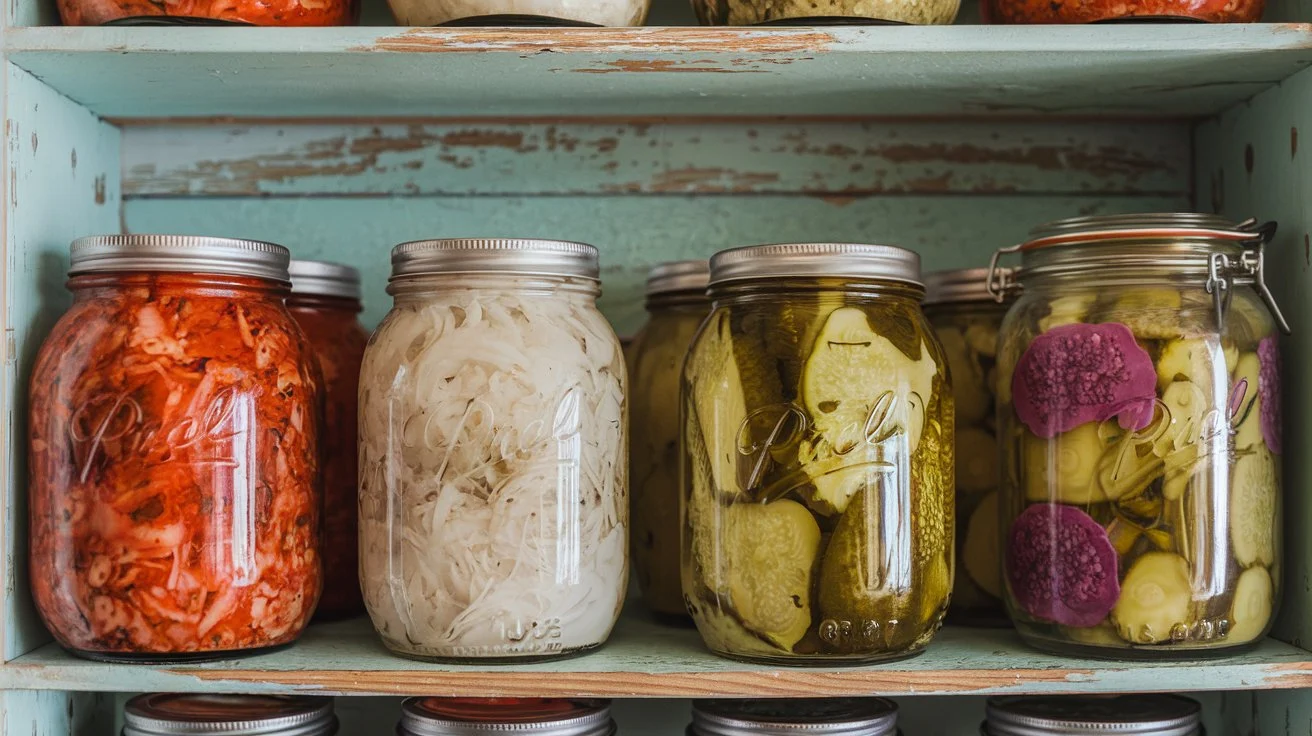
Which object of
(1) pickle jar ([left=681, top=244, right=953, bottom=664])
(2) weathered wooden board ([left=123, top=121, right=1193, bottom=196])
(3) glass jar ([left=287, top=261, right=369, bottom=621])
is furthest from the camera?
(2) weathered wooden board ([left=123, top=121, right=1193, bottom=196])

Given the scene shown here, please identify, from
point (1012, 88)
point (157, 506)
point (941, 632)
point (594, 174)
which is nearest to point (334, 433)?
point (157, 506)

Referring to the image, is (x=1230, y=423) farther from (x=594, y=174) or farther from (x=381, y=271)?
(x=381, y=271)

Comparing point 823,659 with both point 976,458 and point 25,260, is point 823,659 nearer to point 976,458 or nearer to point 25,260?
point 976,458

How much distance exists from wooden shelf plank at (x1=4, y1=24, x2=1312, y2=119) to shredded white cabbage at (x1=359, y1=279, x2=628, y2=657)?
194 mm

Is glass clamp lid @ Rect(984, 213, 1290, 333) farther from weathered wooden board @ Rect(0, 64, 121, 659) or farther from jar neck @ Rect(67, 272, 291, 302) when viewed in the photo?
weathered wooden board @ Rect(0, 64, 121, 659)

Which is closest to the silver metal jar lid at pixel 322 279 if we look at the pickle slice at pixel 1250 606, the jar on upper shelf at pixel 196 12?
the jar on upper shelf at pixel 196 12

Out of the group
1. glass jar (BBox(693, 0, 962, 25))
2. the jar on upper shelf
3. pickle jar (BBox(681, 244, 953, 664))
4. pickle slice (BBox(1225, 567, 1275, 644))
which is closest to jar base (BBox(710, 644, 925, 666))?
pickle jar (BBox(681, 244, 953, 664))

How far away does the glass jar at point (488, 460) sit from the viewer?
0.80m

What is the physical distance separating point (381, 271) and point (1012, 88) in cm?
63

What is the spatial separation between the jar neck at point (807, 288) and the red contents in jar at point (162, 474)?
0.36 m

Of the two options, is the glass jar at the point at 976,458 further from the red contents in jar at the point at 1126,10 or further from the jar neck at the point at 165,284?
the jar neck at the point at 165,284

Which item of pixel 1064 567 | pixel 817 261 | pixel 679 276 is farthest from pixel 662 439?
pixel 1064 567

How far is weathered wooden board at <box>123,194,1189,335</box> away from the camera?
3.61 ft

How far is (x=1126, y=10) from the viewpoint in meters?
0.83
